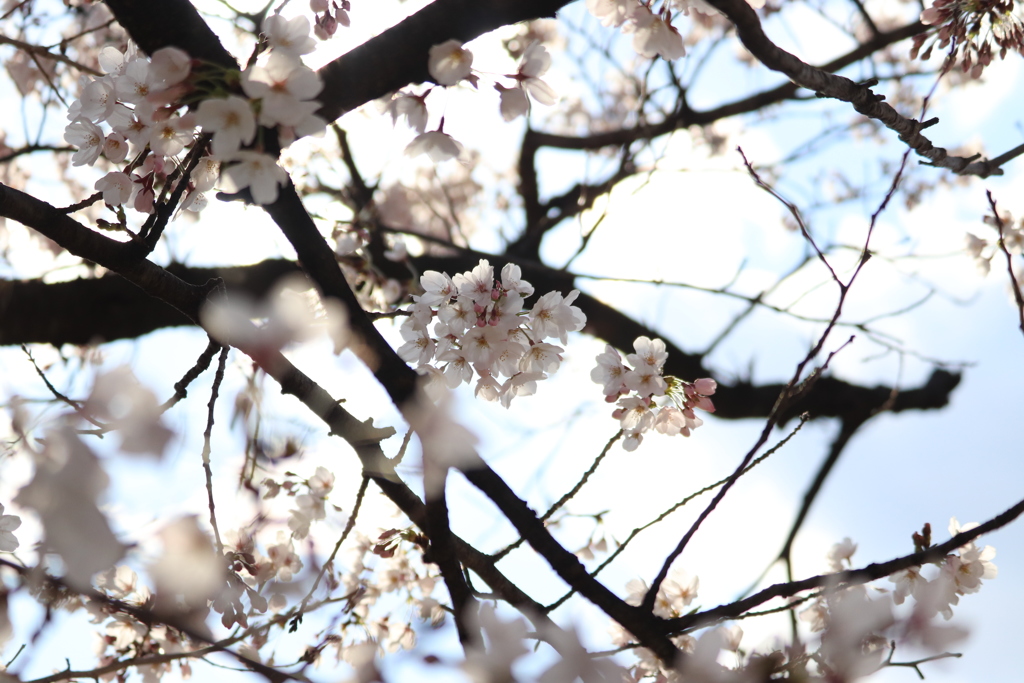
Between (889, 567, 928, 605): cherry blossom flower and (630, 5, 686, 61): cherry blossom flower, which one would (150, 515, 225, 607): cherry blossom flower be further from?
(889, 567, 928, 605): cherry blossom flower

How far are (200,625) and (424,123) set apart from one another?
3.02ft

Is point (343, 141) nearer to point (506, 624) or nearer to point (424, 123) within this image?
point (424, 123)

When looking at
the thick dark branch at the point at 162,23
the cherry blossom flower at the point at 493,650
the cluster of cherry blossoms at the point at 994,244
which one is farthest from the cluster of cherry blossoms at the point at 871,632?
the cluster of cherry blossoms at the point at 994,244

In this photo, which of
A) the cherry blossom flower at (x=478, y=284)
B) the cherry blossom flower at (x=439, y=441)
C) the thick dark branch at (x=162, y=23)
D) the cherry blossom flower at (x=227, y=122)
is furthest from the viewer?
the cherry blossom flower at (x=478, y=284)

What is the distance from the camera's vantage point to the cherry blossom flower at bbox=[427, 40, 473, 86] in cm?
111

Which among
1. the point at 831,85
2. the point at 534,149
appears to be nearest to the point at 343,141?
A: the point at 534,149

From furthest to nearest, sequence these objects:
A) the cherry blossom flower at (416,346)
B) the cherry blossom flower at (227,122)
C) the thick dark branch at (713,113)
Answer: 1. the thick dark branch at (713,113)
2. the cherry blossom flower at (416,346)
3. the cherry blossom flower at (227,122)

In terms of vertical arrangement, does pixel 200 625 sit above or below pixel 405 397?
below

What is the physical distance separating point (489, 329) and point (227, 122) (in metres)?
0.69

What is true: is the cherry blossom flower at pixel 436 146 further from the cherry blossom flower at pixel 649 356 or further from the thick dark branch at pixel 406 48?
the cherry blossom flower at pixel 649 356

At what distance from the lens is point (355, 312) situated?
1392mm

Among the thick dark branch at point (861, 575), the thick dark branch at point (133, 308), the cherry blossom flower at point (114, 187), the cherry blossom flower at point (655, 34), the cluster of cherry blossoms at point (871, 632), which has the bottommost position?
the cluster of cherry blossoms at point (871, 632)

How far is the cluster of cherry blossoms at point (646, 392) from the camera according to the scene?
1.54m

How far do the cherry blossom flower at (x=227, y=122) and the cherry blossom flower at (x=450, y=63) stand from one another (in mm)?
390
